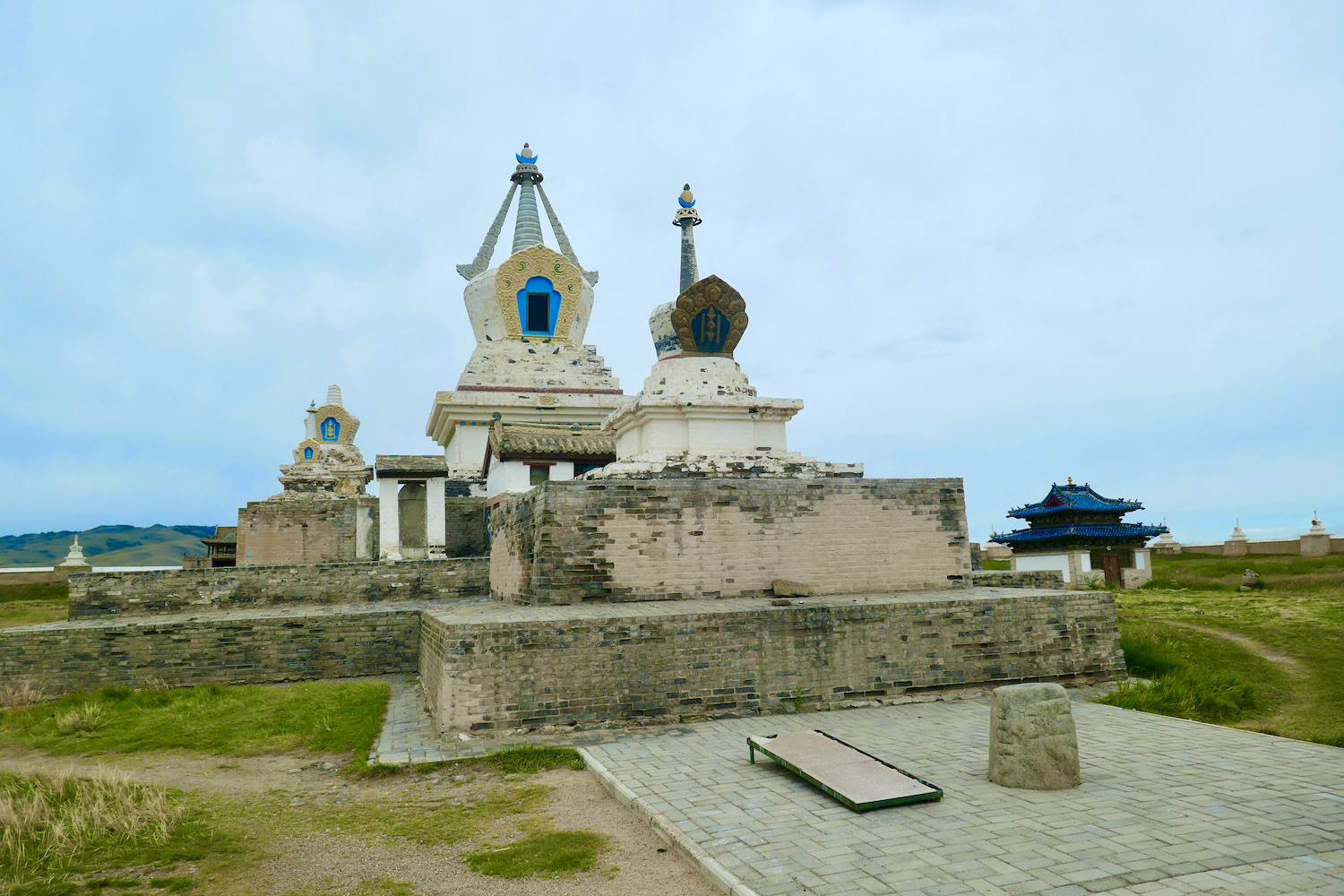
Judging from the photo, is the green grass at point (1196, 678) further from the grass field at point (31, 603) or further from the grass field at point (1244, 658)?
the grass field at point (31, 603)

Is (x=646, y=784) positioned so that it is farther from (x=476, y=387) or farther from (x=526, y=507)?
(x=476, y=387)

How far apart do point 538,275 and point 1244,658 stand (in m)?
18.9

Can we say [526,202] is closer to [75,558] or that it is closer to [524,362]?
[524,362]

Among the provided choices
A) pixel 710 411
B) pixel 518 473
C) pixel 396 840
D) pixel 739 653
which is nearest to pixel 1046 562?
pixel 518 473

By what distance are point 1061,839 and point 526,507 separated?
265 inches

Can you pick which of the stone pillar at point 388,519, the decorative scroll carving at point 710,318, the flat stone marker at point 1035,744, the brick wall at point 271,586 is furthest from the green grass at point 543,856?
the stone pillar at point 388,519

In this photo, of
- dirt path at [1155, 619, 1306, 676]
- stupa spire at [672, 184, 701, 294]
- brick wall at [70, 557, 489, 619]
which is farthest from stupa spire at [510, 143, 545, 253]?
dirt path at [1155, 619, 1306, 676]

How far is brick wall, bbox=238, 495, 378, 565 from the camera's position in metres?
17.4

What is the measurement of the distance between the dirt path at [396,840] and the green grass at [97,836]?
387mm

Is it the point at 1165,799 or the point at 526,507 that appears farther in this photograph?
the point at 526,507

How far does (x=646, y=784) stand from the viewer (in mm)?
5660

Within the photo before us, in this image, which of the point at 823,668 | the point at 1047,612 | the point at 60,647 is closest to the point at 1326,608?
the point at 1047,612

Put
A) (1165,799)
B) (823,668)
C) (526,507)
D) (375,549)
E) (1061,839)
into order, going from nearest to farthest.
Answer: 1. (1061,839)
2. (1165,799)
3. (823,668)
4. (526,507)
5. (375,549)

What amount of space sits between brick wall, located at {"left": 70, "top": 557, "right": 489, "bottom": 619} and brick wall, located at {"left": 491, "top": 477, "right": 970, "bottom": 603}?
3365 mm
